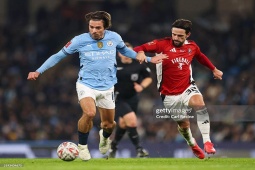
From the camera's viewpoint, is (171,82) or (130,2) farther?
(130,2)

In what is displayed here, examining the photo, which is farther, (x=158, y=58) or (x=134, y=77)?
(x=134, y=77)

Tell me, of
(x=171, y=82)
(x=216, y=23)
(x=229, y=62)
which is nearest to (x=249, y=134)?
(x=229, y=62)

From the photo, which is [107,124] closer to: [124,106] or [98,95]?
[98,95]

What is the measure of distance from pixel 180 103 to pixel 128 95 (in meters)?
2.79

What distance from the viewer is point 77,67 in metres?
26.0

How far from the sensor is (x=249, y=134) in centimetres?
2169

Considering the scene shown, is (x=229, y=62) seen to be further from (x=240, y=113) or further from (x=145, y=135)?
(x=240, y=113)

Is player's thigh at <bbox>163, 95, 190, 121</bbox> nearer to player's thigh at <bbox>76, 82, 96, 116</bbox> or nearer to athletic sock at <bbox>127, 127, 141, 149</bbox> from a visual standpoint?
player's thigh at <bbox>76, 82, 96, 116</bbox>

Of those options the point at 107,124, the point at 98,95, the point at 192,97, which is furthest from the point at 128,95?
the point at 98,95

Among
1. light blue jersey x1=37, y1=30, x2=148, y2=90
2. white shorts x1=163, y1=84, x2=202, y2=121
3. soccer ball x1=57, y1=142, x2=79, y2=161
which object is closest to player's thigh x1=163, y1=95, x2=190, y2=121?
white shorts x1=163, y1=84, x2=202, y2=121

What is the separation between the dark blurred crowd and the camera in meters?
23.2

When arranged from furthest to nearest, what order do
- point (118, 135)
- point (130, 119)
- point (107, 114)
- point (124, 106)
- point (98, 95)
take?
point (118, 135) → point (124, 106) → point (130, 119) → point (107, 114) → point (98, 95)

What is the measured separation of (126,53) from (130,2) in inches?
564

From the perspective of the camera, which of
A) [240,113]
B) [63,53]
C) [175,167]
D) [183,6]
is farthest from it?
[183,6]
